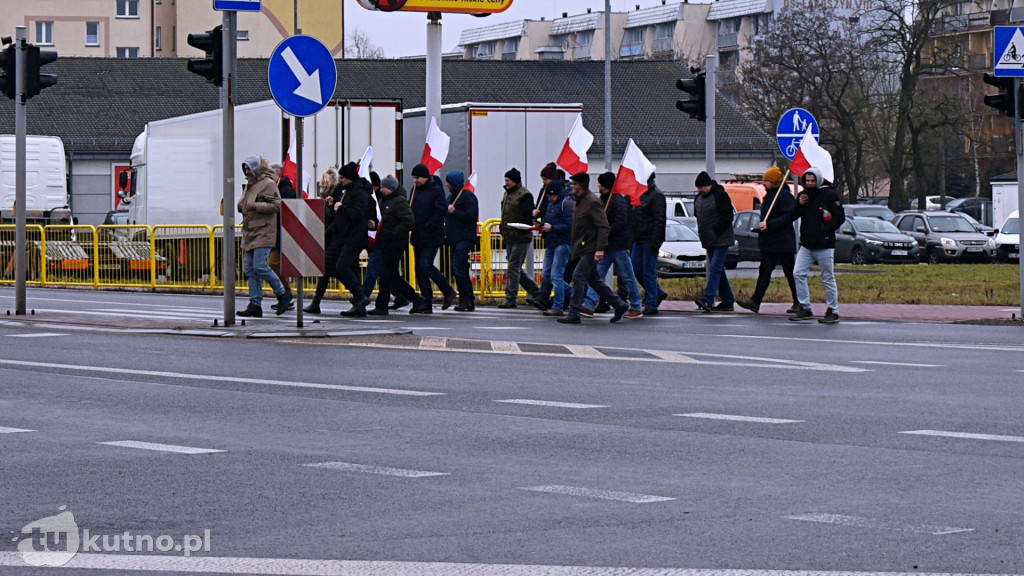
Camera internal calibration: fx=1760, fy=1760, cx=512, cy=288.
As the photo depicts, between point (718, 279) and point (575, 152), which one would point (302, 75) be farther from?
point (718, 279)

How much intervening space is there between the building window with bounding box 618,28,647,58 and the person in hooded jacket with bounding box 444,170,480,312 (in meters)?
130

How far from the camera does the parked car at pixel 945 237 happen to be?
47.2m

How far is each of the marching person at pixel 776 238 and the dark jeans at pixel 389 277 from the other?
4.26m

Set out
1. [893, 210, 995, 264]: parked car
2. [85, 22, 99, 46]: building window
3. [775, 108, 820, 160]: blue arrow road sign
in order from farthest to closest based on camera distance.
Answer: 1. [85, 22, 99, 46]: building window
2. [893, 210, 995, 264]: parked car
3. [775, 108, 820, 160]: blue arrow road sign

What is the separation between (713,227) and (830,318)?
2.41 m

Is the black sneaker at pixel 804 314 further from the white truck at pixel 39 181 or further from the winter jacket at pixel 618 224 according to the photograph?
the white truck at pixel 39 181

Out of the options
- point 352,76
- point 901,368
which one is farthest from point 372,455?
point 352,76

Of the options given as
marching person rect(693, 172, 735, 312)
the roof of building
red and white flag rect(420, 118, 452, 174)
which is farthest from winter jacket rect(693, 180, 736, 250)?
the roof of building

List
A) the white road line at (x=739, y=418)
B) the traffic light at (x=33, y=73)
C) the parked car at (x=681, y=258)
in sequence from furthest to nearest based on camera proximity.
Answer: the parked car at (x=681, y=258), the traffic light at (x=33, y=73), the white road line at (x=739, y=418)

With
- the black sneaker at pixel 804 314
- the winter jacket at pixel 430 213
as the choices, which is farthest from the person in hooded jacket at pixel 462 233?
the black sneaker at pixel 804 314

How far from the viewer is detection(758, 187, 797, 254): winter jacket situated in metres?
21.7

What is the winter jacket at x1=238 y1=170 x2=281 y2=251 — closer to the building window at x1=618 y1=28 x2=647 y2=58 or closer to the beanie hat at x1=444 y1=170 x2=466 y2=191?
the beanie hat at x1=444 y1=170 x2=466 y2=191

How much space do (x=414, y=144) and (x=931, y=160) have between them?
165ft

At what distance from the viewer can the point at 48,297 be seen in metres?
27.2
